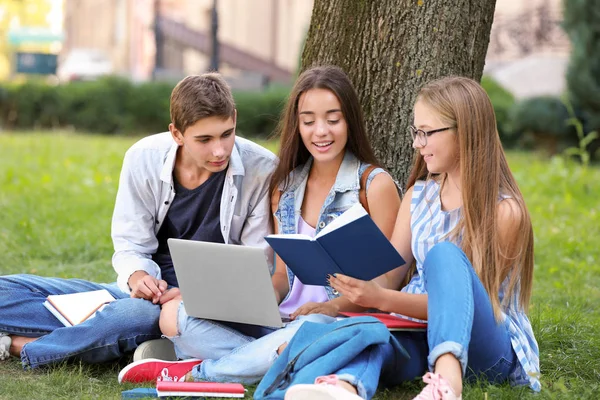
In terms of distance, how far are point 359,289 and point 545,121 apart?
26.9 ft

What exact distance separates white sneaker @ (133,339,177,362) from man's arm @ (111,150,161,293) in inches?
12.0

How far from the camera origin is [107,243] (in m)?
5.96

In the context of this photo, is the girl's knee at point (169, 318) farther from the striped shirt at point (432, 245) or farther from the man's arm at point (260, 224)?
the striped shirt at point (432, 245)

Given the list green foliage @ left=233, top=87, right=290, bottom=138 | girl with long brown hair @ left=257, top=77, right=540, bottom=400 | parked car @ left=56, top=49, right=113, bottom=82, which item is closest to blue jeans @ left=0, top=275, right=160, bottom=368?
girl with long brown hair @ left=257, top=77, right=540, bottom=400

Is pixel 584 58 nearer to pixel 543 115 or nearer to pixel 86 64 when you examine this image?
pixel 543 115

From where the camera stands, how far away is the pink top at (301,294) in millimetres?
3643

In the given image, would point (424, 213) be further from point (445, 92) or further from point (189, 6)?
point (189, 6)

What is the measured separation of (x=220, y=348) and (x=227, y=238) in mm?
517

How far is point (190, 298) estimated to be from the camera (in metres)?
3.36

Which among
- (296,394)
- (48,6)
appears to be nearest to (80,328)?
(296,394)

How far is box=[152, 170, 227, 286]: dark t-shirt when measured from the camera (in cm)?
375

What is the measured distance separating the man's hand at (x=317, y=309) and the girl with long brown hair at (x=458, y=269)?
29cm

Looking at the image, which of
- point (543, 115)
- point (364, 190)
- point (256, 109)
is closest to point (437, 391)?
point (364, 190)

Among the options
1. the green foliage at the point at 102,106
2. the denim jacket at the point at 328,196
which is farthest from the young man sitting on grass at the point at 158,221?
the green foliage at the point at 102,106
